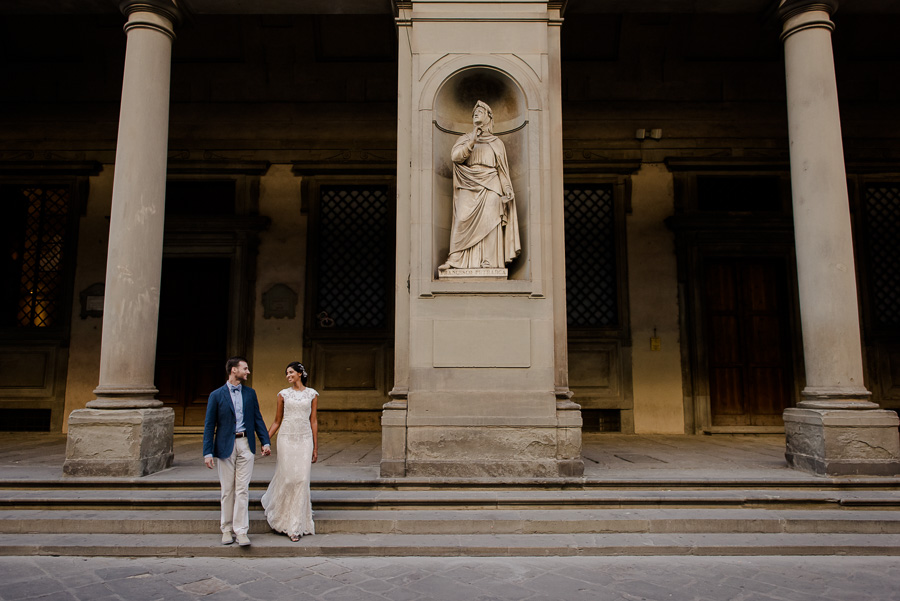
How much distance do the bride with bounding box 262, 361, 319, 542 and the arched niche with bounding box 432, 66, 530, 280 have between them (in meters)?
2.34

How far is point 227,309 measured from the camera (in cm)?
1080

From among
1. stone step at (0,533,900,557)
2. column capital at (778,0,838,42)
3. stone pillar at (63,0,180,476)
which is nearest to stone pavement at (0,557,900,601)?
stone step at (0,533,900,557)

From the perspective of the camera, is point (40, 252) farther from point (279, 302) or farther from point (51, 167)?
point (279, 302)

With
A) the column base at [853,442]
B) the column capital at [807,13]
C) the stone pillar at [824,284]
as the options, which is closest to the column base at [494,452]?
the column base at [853,442]

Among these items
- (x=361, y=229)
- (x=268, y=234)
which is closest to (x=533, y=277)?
(x=361, y=229)

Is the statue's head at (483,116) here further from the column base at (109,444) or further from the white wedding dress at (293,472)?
the column base at (109,444)

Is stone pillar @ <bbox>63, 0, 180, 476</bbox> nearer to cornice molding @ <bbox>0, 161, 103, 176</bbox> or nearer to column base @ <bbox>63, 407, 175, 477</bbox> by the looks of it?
column base @ <bbox>63, 407, 175, 477</bbox>

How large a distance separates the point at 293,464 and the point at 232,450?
52 cm

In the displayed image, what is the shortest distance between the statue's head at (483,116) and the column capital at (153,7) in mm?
3896

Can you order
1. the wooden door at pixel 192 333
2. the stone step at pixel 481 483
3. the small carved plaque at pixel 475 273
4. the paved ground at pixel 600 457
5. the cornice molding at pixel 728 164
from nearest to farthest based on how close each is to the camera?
the stone step at pixel 481 483 < the paved ground at pixel 600 457 < the small carved plaque at pixel 475 273 < the wooden door at pixel 192 333 < the cornice molding at pixel 728 164

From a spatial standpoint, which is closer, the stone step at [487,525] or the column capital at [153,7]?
the stone step at [487,525]

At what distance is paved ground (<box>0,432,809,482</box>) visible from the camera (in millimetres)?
6373

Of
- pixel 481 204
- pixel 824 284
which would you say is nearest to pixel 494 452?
pixel 481 204

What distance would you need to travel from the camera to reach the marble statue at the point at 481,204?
6797 mm
